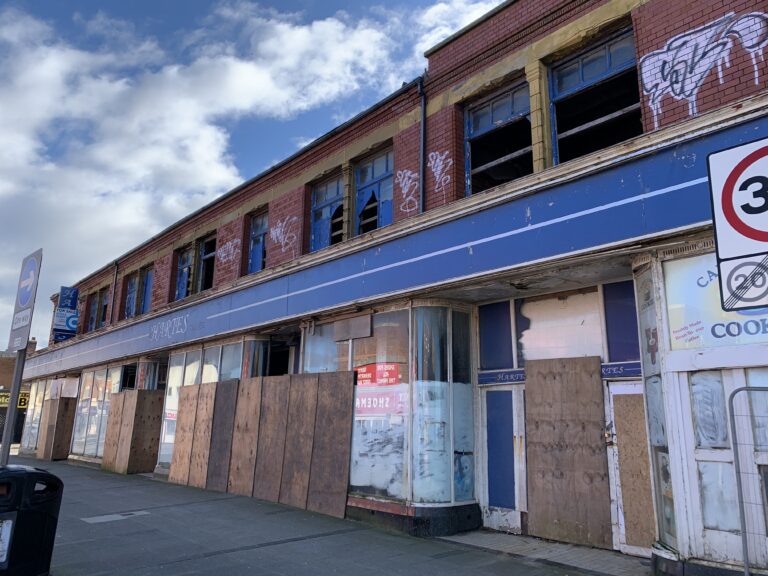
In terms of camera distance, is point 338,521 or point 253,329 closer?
point 338,521

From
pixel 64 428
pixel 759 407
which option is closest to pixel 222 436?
pixel 759 407

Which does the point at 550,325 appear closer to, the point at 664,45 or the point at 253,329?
the point at 664,45

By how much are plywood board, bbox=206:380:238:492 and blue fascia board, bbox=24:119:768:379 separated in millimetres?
1465

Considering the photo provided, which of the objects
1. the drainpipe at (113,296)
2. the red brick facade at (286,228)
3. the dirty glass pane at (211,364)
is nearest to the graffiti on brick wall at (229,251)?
the red brick facade at (286,228)

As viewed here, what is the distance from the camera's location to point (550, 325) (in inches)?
335

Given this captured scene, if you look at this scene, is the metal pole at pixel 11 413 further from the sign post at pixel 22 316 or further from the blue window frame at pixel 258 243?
the blue window frame at pixel 258 243

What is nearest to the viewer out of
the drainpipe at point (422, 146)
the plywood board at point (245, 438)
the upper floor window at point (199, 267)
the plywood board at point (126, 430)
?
the drainpipe at point (422, 146)

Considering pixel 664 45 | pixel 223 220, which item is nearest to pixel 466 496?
pixel 664 45

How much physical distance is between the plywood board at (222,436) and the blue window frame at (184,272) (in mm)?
4901

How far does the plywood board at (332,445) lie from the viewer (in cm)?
970

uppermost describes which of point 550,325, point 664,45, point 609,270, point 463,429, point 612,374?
point 664,45

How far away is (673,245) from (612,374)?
210 centimetres

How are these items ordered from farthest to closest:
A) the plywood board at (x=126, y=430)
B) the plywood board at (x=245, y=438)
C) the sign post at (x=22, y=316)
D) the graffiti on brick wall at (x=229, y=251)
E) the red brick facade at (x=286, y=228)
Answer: the plywood board at (x=126, y=430)
the graffiti on brick wall at (x=229, y=251)
the red brick facade at (x=286, y=228)
the plywood board at (x=245, y=438)
the sign post at (x=22, y=316)

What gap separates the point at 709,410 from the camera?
577 centimetres
